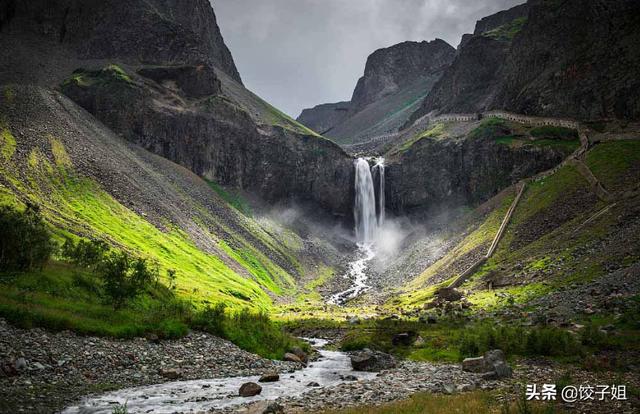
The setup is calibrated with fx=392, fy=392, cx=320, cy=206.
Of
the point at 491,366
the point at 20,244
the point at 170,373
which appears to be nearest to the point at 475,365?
the point at 491,366

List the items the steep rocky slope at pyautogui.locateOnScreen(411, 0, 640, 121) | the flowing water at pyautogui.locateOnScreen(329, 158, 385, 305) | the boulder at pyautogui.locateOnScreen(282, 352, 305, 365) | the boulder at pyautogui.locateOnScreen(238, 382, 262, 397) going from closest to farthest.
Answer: the boulder at pyautogui.locateOnScreen(238, 382, 262, 397) → the boulder at pyautogui.locateOnScreen(282, 352, 305, 365) → the steep rocky slope at pyautogui.locateOnScreen(411, 0, 640, 121) → the flowing water at pyautogui.locateOnScreen(329, 158, 385, 305)

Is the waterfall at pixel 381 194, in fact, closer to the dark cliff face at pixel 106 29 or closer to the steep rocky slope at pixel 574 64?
the steep rocky slope at pixel 574 64

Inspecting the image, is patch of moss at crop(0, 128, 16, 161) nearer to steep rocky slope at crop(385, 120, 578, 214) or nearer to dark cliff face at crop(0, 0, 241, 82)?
dark cliff face at crop(0, 0, 241, 82)

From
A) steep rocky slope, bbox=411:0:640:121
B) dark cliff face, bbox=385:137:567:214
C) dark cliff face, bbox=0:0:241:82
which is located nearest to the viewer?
steep rocky slope, bbox=411:0:640:121

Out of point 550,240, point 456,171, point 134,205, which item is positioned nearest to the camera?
point 550,240

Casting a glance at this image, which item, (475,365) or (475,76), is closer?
(475,365)

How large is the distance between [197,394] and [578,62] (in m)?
124

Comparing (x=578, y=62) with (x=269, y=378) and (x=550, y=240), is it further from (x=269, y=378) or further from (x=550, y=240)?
(x=269, y=378)

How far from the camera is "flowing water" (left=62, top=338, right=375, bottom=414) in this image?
17.7 meters

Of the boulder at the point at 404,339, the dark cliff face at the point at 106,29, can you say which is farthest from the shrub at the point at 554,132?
the dark cliff face at the point at 106,29

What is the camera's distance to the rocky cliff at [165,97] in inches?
5012

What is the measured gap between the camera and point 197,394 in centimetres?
2095

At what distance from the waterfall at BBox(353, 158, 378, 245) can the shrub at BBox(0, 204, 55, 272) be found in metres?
118

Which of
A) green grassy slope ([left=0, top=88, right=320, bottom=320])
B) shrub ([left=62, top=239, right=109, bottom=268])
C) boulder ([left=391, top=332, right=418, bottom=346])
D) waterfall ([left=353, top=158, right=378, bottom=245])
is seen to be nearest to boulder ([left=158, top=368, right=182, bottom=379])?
shrub ([left=62, top=239, right=109, bottom=268])
